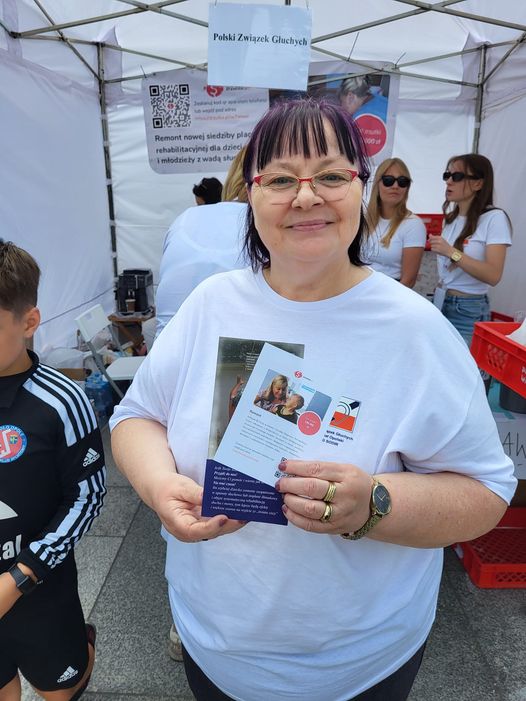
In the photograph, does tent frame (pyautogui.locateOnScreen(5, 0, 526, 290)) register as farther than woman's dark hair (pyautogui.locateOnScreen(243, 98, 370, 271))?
Yes

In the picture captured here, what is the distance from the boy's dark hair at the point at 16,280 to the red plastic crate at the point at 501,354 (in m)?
1.71

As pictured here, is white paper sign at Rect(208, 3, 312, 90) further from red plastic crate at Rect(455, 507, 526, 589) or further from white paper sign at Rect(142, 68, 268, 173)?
red plastic crate at Rect(455, 507, 526, 589)

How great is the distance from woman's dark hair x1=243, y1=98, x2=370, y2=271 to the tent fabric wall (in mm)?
3425

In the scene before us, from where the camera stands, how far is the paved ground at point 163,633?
1.90 metres

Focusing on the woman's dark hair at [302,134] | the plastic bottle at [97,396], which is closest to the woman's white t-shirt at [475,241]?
the woman's dark hair at [302,134]

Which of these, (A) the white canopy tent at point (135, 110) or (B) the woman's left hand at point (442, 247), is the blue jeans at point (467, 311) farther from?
(A) the white canopy tent at point (135, 110)

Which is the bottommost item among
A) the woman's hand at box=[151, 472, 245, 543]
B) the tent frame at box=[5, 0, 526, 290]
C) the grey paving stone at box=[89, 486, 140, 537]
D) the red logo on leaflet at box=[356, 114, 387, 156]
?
the grey paving stone at box=[89, 486, 140, 537]

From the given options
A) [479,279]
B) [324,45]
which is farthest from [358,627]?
[324,45]

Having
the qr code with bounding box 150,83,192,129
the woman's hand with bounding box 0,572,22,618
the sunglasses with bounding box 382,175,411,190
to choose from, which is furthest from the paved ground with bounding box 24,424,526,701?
the qr code with bounding box 150,83,192,129

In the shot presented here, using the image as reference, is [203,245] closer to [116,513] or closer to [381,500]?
[381,500]

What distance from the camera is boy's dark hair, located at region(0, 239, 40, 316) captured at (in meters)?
1.31

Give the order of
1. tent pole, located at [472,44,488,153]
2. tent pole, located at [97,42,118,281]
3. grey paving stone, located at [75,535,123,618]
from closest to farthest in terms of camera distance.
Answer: grey paving stone, located at [75,535,123,618] < tent pole, located at [472,44,488,153] < tent pole, located at [97,42,118,281]

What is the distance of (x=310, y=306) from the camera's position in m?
0.89

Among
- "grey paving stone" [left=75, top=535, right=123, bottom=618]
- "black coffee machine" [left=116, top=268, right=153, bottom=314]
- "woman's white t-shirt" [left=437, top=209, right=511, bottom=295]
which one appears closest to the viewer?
"grey paving stone" [left=75, top=535, right=123, bottom=618]
